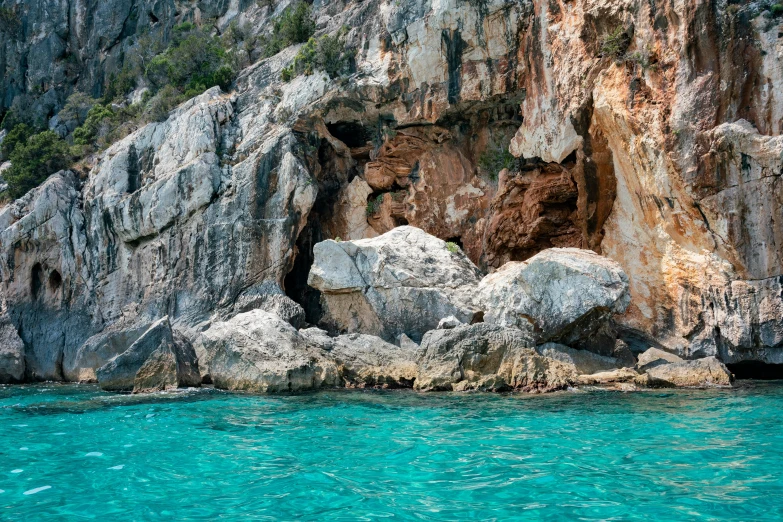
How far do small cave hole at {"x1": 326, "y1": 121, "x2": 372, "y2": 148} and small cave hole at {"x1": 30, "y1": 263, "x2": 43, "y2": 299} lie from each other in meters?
11.7

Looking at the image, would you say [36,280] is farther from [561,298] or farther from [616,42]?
[616,42]

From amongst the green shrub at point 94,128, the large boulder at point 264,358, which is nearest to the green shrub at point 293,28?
the green shrub at point 94,128

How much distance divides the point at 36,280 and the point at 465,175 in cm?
1587

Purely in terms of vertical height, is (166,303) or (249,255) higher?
(249,255)

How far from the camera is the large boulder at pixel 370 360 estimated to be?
1371 centimetres

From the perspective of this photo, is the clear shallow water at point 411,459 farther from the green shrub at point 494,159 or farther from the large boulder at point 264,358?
the green shrub at point 494,159

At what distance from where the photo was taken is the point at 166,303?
794 inches

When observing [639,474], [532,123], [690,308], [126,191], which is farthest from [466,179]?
[639,474]

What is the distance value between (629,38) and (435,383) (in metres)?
9.45

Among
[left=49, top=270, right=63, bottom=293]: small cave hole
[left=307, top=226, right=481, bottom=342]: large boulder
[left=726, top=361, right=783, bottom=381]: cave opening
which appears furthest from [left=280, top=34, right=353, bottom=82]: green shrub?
[left=726, top=361, right=783, bottom=381]: cave opening

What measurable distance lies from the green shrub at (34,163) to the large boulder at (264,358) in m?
15.2

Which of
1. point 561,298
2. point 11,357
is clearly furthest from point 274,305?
point 11,357

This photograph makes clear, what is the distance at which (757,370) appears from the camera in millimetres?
13789

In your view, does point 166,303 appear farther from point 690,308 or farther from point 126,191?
point 690,308
